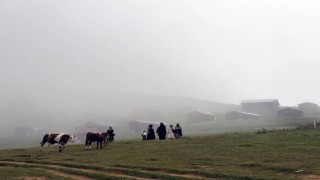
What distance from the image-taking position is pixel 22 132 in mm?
151125

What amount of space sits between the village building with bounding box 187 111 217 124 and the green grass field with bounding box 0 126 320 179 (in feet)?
354

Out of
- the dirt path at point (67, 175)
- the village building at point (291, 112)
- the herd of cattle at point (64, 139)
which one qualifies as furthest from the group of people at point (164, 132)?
the village building at point (291, 112)

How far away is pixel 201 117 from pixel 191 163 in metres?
121

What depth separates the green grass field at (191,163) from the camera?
23.9 m

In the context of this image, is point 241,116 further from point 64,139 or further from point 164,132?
point 64,139

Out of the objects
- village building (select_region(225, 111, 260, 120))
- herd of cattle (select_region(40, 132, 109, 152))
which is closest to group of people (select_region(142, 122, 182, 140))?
herd of cattle (select_region(40, 132, 109, 152))

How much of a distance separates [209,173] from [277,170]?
4683mm

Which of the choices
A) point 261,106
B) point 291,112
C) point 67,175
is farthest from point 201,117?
point 67,175

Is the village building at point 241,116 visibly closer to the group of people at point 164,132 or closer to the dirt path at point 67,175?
the group of people at point 164,132

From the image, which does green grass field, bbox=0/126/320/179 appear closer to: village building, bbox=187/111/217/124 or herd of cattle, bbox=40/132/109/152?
herd of cattle, bbox=40/132/109/152

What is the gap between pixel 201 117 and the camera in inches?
5856

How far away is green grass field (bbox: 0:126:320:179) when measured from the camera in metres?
23.9

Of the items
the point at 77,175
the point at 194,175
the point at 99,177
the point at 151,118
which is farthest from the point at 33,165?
the point at 151,118

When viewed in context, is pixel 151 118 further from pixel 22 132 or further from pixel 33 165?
pixel 33 165
